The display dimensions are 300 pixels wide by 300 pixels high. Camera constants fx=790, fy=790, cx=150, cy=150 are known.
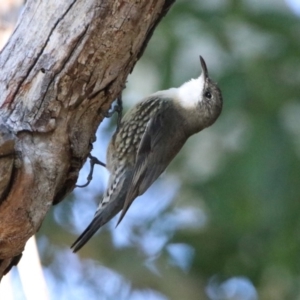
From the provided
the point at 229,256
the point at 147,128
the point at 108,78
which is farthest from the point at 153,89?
the point at 229,256

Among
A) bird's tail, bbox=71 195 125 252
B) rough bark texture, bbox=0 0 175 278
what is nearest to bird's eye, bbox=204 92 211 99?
bird's tail, bbox=71 195 125 252

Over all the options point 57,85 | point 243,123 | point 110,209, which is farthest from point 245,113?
point 57,85

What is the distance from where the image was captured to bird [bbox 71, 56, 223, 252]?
390 centimetres

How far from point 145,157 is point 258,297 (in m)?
1.52

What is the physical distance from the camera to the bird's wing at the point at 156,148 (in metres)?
3.88

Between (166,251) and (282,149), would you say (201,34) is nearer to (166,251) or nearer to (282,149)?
(282,149)

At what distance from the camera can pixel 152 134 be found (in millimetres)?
4016

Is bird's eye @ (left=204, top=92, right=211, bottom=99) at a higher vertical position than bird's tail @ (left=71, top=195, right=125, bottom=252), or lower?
higher

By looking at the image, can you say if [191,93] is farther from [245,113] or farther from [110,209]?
[110,209]

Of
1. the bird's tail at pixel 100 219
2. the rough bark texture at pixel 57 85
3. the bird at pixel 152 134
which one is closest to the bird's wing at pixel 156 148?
the bird at pixel 152 134

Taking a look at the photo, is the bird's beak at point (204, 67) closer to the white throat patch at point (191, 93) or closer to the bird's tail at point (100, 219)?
the white throat patch at point (191, 93)

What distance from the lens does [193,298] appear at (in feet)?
17.3

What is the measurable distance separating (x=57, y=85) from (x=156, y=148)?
1.20 meters

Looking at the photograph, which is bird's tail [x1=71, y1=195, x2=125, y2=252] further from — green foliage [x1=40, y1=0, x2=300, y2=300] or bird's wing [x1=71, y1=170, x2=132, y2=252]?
green foliage [x1=40, y1=0, x2=300, y2=300]
